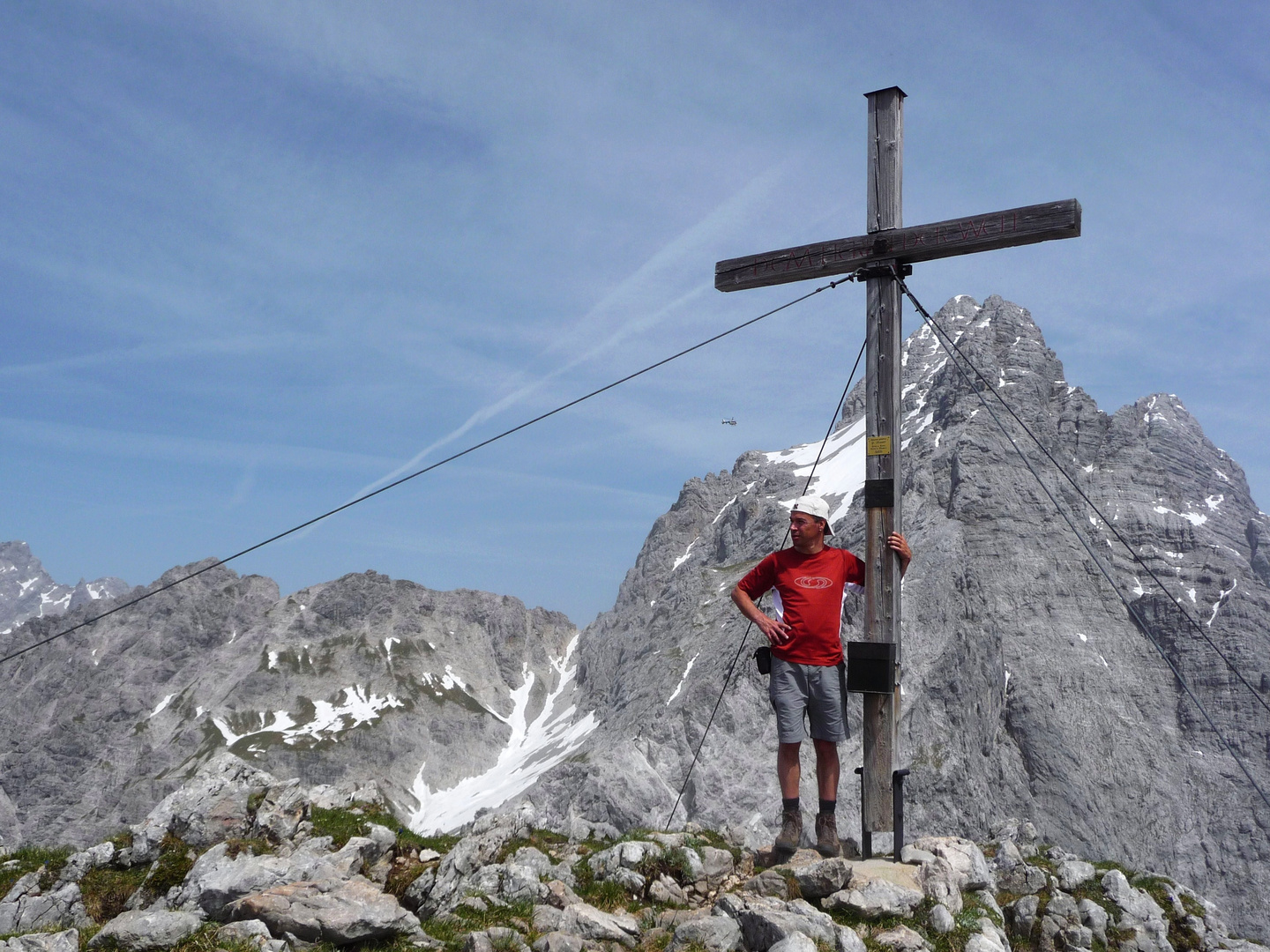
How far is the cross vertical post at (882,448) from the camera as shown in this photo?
11.1m

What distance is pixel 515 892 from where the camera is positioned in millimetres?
9742

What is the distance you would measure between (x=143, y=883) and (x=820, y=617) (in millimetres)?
9864

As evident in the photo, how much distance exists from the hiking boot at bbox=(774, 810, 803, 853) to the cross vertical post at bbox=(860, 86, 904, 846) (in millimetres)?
1093

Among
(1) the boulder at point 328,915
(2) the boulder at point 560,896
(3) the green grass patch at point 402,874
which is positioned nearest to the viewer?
(1) the boulder at point 328,915

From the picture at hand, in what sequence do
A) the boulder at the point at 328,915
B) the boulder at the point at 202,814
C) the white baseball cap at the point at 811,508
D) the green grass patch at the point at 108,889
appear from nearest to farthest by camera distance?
1. the boulder at the point at 328,915
2. the white baseball cap at the point at 811,508
3. the green grass patch at the point at 108,889
4. the boulder at the point at 202,814

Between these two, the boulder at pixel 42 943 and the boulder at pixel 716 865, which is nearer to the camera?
the boulder at pixel 42 943

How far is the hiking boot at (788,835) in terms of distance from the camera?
10.4m

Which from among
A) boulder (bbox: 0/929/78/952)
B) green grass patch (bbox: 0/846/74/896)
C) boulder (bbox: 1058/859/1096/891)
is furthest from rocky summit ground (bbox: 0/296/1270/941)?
boulder (bbox: 0/929/78/952)

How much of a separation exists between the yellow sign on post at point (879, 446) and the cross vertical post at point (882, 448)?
1 cm

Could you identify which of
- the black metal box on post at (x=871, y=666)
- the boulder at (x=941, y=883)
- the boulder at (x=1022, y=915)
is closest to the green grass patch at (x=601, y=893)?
the boulder at (x=941, y=883)

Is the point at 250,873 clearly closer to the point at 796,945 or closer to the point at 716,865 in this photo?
the point at 716,865

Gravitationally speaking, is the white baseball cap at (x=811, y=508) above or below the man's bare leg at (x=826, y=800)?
above

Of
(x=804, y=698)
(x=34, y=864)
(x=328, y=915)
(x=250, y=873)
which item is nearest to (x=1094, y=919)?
(x=804, y=698)

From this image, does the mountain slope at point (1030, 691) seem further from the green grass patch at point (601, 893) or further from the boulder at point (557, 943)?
the boulder at point (557, 943)
